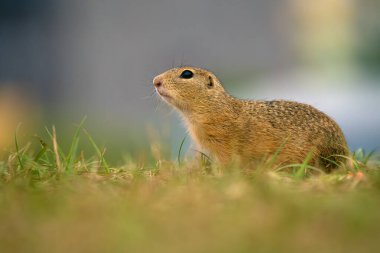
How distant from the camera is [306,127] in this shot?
540cm

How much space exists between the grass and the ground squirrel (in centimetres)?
127

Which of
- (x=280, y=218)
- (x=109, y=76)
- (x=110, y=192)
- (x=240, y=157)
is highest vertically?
(x=280, y=218)

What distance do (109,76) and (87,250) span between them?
14.4 meters

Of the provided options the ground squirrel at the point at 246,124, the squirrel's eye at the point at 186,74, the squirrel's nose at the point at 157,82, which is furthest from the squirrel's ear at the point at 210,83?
the squirrel's nose at the point at 157,82

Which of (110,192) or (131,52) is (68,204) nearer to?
(110,192)

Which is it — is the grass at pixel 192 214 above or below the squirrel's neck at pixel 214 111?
above

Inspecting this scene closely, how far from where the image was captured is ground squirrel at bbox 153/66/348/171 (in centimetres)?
530

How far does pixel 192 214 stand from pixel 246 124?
2676 millimetres

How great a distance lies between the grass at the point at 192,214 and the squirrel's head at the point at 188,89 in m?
1.82

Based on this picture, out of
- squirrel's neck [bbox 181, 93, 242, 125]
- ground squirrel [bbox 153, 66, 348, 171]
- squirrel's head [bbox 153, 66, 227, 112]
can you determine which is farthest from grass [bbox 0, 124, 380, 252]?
squirrel's head [bbox 153, 66, 227, 112]

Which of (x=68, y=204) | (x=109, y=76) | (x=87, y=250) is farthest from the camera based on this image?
(x=109, y=76)

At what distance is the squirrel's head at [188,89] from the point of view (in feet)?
19.0

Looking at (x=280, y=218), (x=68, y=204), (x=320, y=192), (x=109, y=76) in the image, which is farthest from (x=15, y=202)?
(x=109, y=76)

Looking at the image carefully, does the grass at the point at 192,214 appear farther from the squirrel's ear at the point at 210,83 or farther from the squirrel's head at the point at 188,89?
the squirrel's ear at the point at 210,83
